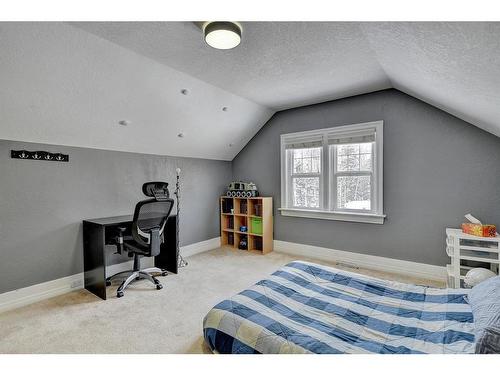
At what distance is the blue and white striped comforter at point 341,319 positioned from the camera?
1347mm

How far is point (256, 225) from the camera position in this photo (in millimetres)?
4395

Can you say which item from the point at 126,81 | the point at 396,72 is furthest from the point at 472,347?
the point at 126,81

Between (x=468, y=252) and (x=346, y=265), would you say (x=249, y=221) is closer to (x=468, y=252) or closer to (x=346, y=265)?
(x=346, y=265)

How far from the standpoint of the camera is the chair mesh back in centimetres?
275

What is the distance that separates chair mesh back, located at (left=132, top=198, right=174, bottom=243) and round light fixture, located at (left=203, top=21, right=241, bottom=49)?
1717mm

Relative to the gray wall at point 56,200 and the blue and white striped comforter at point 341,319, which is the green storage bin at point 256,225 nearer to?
the gray wall at point 56,200

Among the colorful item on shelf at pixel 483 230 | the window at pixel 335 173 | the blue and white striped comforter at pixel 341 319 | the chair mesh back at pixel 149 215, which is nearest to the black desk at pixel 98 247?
the chair mesh back at pixel 149 215

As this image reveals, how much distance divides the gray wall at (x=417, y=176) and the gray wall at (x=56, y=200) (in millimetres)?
2788

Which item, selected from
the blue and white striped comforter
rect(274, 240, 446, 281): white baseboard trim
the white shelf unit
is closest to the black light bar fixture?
the blue and white striped comforter

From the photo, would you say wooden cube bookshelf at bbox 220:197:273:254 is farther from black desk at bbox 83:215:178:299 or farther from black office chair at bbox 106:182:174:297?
black office chair at bbox 106:182:174:297

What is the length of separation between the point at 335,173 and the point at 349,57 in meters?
1.80

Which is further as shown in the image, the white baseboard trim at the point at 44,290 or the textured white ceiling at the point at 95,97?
the white baseboard trim at the point at 44,290

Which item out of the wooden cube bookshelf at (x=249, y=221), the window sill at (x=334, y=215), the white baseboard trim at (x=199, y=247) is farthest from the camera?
the wooden cube bookshelf at (x=249, y=221)

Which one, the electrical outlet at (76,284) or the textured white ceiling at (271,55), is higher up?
the textured white ceiling at (271,55)
